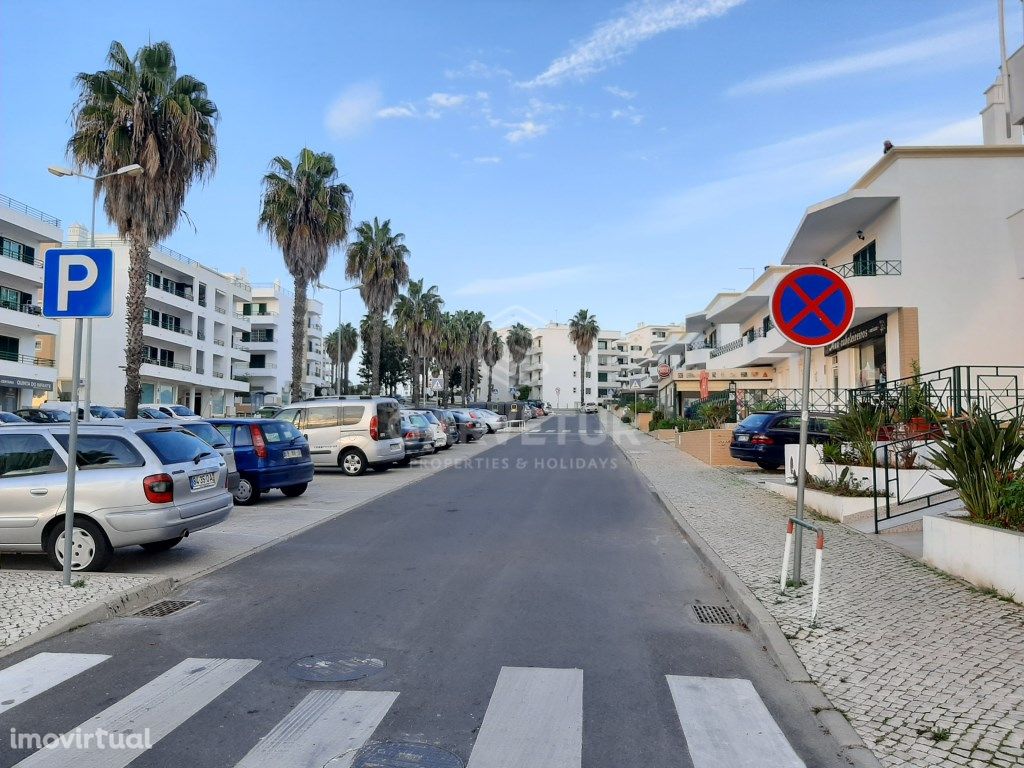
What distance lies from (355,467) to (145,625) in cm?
1327

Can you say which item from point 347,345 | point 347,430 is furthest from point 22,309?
point 347,345

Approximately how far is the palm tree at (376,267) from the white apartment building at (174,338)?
14.9 meters

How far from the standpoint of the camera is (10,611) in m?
6.24

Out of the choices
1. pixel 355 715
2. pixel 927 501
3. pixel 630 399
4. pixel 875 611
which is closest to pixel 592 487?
pixel 927 501

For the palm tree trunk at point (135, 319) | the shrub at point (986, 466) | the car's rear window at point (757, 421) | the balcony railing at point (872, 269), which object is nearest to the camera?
the shrub at point (986, 466)

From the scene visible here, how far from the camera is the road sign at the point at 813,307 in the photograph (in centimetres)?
677

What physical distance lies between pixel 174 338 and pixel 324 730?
55598 millimetres

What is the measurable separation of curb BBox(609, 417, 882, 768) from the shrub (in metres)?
2.51

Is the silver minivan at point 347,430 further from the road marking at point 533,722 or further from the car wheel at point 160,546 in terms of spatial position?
the road marking at point 533,722

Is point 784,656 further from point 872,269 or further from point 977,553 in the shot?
point 872,269

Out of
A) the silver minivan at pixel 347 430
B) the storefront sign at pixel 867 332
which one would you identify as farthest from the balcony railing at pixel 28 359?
the storefront sign at pixel 867 332

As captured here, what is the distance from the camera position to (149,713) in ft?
14.2

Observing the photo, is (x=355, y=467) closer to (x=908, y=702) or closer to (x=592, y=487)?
(x=592, y=487)

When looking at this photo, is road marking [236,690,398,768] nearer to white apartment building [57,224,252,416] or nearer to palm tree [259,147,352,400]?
palm tree [259,147,352,400]
